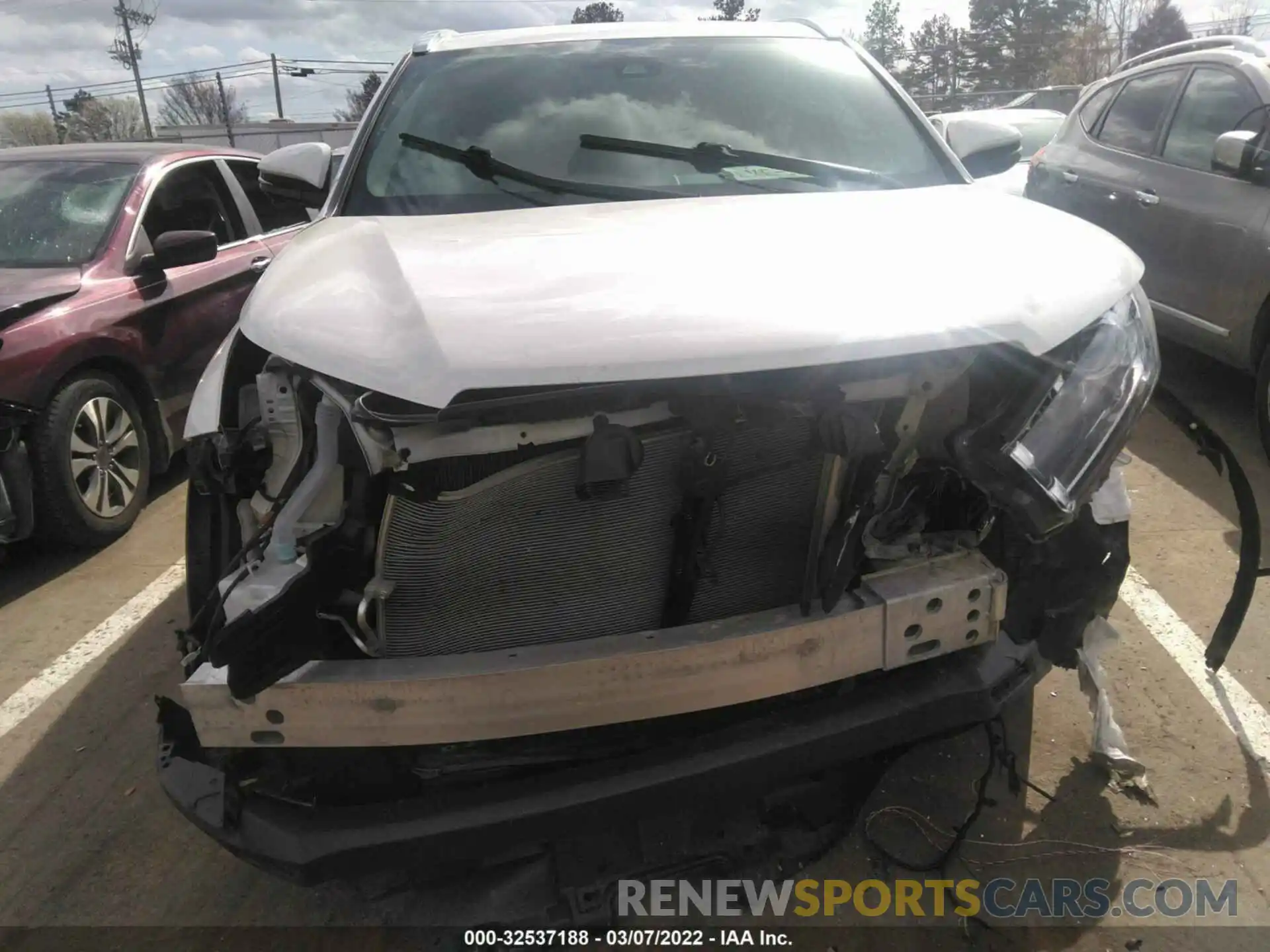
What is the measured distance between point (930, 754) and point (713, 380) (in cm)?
146

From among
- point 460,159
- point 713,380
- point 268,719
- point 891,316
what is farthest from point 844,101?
point 268,719

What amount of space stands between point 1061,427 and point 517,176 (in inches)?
66.1

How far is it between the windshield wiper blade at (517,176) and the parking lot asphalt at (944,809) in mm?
1663

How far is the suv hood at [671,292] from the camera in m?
1.49

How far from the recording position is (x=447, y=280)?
1.83 m

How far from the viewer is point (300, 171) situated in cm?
305

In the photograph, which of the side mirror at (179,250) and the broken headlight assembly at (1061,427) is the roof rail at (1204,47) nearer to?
the broken headlight assembly at (1061,427)

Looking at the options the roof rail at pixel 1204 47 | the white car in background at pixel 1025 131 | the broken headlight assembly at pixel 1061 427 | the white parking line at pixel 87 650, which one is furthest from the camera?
the white car in background at pixel 1025 131

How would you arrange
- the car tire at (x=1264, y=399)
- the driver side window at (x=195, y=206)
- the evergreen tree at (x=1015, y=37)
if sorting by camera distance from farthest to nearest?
1. the evergreen tree at (x=1015, y=37)
2. the driver side window at (x=195, y=206)
3. the car tire at (x=1264, y=399)

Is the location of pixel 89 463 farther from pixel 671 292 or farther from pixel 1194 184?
pixel 1194 184

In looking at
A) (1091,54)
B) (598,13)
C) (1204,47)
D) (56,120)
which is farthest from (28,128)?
(1204,47)

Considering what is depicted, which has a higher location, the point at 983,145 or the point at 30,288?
the point at 983,145

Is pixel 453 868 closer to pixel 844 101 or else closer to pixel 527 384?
pixel 527 384

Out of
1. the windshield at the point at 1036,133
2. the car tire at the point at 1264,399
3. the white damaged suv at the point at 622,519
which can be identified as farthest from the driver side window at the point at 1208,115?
the windshield at the point at 1036,133
